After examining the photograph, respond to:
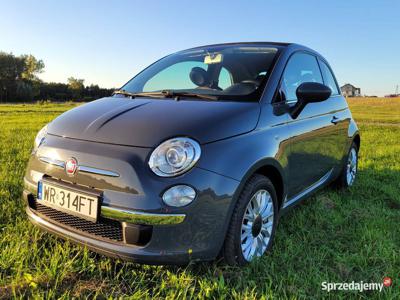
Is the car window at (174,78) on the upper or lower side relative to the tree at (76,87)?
lower

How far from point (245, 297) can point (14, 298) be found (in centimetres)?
122

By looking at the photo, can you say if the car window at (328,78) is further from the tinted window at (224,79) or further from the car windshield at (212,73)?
the tinted window at (224,79)

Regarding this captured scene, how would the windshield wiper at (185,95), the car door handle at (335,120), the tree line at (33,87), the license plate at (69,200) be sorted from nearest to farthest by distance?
the license plate at (69,200) → the windshield wiper at (185,95) → the car door handle at (335,120) → the tree line at (33,87)

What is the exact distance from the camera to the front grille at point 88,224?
2.03 metres

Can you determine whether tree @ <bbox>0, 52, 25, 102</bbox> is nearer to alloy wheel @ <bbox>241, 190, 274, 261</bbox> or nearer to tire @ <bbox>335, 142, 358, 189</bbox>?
tire @ <bbox>335, 142, 358, 189</bbox>

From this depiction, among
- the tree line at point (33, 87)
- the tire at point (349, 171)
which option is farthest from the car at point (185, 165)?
the tree line at point (33, 87)

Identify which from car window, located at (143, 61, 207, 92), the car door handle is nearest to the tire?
the car door handle

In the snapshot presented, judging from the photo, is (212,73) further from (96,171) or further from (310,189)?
(96,171)

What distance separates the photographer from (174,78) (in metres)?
3.20

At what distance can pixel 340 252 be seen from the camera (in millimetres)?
2652

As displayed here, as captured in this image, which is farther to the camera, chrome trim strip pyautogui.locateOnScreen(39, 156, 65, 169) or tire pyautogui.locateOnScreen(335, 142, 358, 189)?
tire pyautogui.locateOnScreen(335, 142, 358, 189)

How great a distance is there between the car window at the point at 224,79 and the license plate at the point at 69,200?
135 cm

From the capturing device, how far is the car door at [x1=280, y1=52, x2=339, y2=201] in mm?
2842

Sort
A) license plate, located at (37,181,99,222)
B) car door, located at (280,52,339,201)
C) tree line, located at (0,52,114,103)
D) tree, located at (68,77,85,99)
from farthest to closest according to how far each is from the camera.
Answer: tree, located at (68,77,85,99), tree line, located at (0,52,114,103), car door, located at (280,52,339,201), license plate, located at (37,181,99,222)
